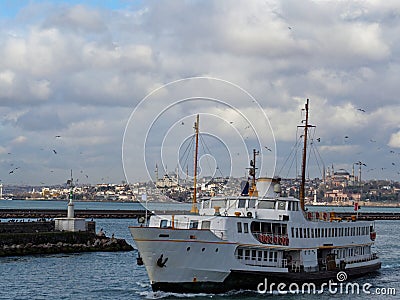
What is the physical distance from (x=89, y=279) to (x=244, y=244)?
1448cm

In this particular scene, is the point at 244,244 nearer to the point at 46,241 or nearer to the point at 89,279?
the point at 89,279

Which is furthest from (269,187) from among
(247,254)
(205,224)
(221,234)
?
(221,234)

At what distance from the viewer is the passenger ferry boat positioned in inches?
1559

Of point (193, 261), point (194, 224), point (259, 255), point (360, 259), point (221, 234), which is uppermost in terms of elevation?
point (194, 224)

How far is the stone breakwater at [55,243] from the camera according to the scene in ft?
208

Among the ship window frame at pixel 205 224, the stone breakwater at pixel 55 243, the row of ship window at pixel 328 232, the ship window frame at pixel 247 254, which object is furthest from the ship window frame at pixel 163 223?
the stone breakwater at pixel 55 243

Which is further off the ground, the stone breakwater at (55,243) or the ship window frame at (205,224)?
the ship window frame at (205,224)

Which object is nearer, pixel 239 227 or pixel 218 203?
pixel 239 227

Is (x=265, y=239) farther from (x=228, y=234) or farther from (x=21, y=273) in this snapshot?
(x=21, y=273)

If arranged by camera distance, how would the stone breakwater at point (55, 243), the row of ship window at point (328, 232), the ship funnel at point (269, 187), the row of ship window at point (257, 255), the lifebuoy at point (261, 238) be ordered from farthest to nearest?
the stone breakwater at point (55, 243) → the ship funnel at point (269, 187) → the row of ship window at point (328, 232) → the lifebuoy at point (261, 238) → the row of ship window at point (257, 255)

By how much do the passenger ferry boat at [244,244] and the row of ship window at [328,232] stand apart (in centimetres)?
7

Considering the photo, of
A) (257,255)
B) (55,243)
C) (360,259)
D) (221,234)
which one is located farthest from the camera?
(55,243)

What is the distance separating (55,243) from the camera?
66875mm

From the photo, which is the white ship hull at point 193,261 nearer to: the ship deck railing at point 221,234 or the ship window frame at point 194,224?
the ship deck railing at point 221,234
